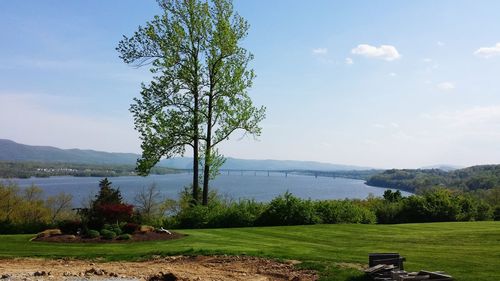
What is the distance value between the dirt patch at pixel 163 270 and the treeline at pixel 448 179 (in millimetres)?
61141

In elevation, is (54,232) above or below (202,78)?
below

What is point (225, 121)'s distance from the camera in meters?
25.3

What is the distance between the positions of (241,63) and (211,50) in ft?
6.11

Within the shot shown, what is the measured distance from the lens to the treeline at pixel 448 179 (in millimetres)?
78625

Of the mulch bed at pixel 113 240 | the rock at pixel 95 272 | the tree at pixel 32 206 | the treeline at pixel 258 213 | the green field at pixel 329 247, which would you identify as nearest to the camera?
the rock at pixel 95 272

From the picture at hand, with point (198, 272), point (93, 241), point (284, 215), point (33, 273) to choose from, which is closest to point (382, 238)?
point (284, 215)

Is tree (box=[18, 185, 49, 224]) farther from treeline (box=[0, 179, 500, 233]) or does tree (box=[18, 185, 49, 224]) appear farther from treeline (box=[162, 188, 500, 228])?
treeline (box=[162, 188, 500, 228])

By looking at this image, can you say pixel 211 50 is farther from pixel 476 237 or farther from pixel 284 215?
pixel 476 237

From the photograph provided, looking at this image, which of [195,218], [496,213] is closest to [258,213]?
[195,218]

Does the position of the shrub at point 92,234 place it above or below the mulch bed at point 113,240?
above

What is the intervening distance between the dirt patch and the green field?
686mm

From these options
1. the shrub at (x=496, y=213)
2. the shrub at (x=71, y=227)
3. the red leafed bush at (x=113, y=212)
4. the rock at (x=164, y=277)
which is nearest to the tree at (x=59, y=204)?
the shrub at (x=71, y=227)

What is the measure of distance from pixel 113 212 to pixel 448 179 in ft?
322

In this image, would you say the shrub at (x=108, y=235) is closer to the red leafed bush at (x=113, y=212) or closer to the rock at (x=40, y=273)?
the red leafed bush at (x=113, y=212)
